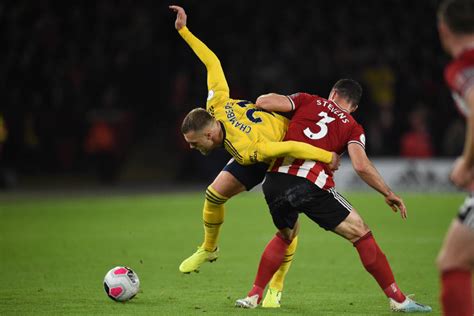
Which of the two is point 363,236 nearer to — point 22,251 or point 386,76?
point 22,251

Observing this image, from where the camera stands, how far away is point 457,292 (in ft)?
14.9

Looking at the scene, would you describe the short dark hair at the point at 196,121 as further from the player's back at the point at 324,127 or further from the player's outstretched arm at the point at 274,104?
the player's back at the point at 324,127

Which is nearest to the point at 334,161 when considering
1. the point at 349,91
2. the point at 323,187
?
the point at 323,187

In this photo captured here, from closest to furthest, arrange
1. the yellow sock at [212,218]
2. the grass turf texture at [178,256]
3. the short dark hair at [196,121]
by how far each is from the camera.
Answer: the short dark hair at [196,121] < the grass turf texture at [178,256] < the yellow sock at [212,218]

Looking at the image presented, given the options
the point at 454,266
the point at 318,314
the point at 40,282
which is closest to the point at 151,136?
the point at 40,282

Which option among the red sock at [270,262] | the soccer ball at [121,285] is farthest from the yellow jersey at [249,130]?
the soccer ball at [121,285]

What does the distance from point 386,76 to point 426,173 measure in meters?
3.36

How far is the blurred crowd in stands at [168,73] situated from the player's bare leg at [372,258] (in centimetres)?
1348

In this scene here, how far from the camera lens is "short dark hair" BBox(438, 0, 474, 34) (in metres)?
4.34

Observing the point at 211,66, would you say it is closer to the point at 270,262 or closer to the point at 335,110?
the point at 335,110

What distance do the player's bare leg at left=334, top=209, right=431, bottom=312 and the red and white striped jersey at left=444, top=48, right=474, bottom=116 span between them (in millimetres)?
2413

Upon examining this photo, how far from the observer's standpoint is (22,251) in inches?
437

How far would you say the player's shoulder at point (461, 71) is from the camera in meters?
4.33

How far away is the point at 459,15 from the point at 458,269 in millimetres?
1345
